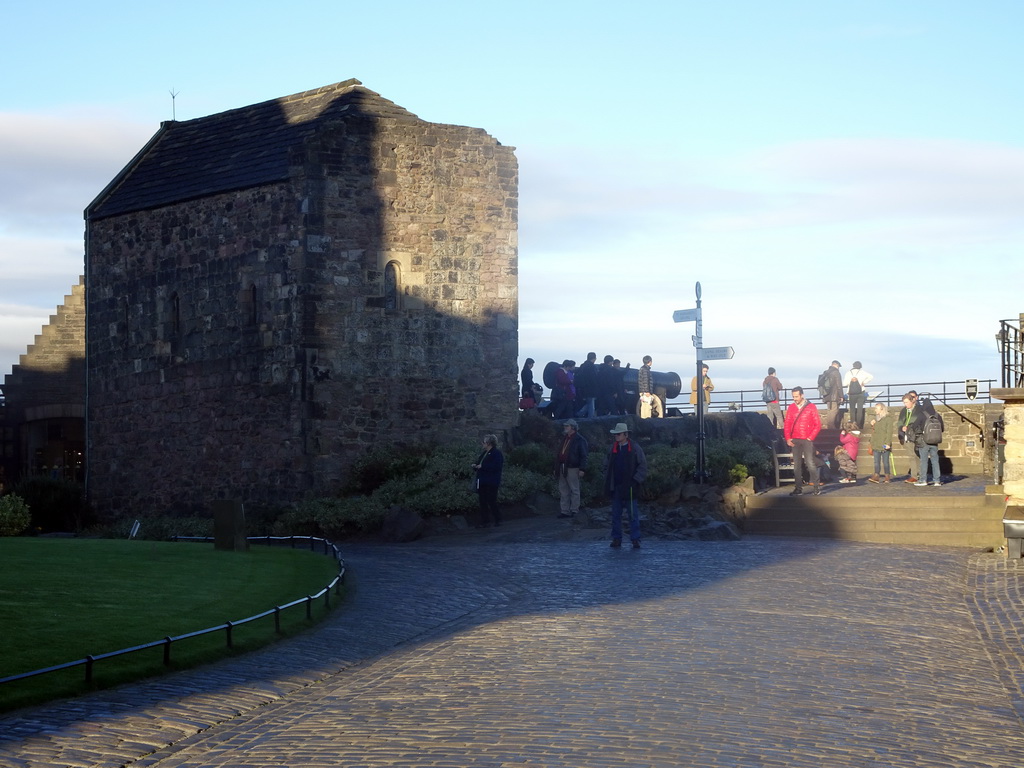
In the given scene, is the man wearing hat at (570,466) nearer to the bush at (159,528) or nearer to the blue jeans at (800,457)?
the blue jeans at (800,457)

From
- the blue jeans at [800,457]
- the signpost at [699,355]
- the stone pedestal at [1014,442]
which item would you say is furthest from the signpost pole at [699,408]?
the stone pedestal at [1014,442]

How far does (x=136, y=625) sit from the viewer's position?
38.8ft

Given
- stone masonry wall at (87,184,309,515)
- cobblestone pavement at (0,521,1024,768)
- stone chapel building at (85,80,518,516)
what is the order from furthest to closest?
1. stone masonry wall at (87,184,309,515)
2. stone chapel building at (85,80,518,516)
3. cobblestone pavement at (0,521,1024,768)

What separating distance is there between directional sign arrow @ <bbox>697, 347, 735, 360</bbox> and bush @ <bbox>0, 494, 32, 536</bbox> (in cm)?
1278

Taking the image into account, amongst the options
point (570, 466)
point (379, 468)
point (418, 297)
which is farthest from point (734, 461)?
point (418, 297)

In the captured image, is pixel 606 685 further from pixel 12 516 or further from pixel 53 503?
pixel 53 503

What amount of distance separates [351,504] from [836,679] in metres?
15.7

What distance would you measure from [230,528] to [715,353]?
9.46 meters

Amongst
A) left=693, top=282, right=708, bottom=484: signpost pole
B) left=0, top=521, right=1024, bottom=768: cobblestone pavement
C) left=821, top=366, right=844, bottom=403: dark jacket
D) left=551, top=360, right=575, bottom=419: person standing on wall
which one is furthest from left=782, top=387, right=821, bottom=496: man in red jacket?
left=821, top=366, right=844, bottom=403: dark jacket

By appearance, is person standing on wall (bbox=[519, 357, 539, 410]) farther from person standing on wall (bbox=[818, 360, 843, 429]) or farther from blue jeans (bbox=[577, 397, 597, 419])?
person standing on wall (bbox=[818, 360, 843, 429])

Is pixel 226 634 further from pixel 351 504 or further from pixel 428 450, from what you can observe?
pixel 428 450

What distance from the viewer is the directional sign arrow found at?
24047 millimetres

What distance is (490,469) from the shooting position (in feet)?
77.6

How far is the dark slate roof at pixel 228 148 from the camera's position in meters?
28.5
